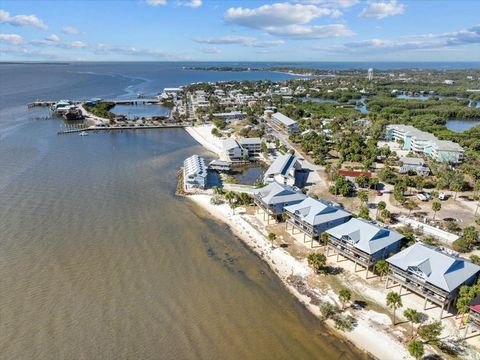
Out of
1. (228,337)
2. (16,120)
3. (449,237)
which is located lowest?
(228,337)

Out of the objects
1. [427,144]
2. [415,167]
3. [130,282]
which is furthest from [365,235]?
[427,144]

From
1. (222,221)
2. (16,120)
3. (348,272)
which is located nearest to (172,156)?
(222,221)

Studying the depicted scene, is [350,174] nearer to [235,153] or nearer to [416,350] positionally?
[235,153]

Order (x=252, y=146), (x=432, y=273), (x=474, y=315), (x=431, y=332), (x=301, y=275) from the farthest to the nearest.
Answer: (x=252, y=146), (x=301, y=275), (x=432, y=273), (x=474, y=315), (x=431, y=332)

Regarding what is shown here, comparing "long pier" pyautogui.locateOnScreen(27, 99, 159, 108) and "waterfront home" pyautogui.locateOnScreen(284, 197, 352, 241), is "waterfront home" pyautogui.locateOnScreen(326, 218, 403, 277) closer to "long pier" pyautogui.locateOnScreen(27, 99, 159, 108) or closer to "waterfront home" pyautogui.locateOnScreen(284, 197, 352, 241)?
"waterfront home" pyautogui.locateOnScreen(284, 197, 352, 241)

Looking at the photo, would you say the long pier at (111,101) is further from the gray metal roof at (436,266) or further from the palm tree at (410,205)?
the gray metal roof at (436,266)

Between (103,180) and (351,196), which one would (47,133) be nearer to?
(103,180)

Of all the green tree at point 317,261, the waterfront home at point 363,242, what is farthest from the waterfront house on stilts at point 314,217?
the green tree at point 317,261
